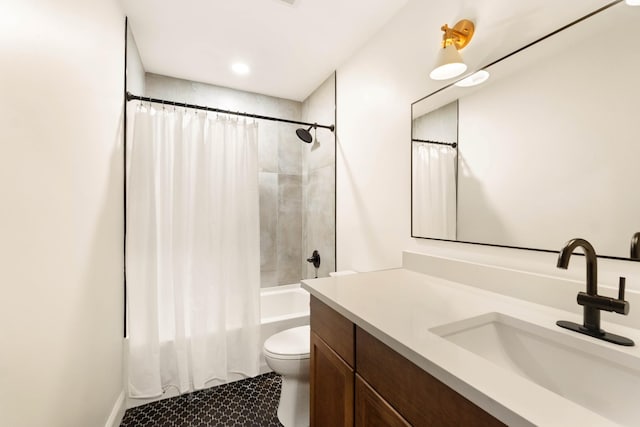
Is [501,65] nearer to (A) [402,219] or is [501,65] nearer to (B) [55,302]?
(A) [402,219]

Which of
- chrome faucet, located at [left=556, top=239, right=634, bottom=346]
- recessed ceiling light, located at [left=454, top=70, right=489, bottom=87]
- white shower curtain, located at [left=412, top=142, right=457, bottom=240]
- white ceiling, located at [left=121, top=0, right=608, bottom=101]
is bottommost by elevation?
chrome faucet, located at [left=556, top=239, right=634, bottom=346]

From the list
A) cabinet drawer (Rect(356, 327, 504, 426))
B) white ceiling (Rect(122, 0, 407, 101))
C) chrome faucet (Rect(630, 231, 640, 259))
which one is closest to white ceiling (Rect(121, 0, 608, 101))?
white ceiling (Rect(122, 0, 407, 101))

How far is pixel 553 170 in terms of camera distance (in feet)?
3.11

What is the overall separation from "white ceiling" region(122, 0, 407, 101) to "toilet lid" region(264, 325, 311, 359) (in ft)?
6.53

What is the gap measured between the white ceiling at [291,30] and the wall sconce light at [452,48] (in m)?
0.04

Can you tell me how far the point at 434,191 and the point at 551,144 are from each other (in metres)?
0.53

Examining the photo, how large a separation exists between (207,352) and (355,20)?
2395mm

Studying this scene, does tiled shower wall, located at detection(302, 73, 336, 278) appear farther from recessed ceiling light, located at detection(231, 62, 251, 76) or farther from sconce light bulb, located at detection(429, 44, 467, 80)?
sconce light bulb, located at detection(429, 44, 467, 80)

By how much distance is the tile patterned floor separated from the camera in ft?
5.13

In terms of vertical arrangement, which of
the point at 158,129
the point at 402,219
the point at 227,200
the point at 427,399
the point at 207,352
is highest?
the point at 158,129

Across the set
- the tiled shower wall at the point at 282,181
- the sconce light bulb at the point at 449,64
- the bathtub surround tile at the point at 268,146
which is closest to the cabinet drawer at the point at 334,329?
the sconce light bulb at the point at 449,64

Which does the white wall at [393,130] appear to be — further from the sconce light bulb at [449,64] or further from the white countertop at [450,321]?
the white countertop at [450,321]

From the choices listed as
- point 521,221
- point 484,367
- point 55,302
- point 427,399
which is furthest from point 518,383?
point 55,302

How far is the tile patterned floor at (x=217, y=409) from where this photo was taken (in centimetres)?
156
